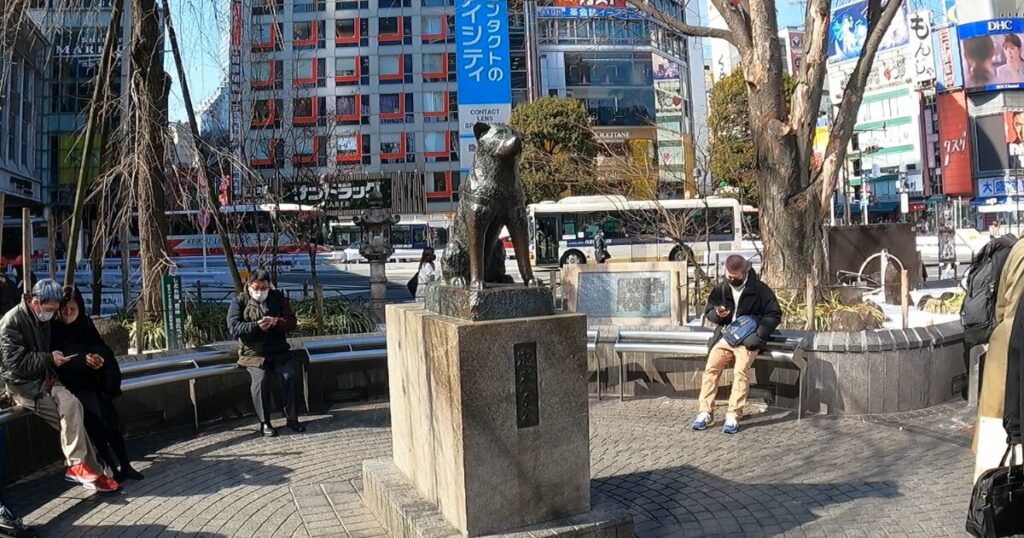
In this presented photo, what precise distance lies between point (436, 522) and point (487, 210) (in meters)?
1.78

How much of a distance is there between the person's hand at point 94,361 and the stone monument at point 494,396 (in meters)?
2.62

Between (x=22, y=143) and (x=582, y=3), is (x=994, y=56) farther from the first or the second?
(x=22, y=143)

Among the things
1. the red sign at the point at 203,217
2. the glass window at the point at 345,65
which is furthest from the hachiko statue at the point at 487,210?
the glass window at the point at 345,65

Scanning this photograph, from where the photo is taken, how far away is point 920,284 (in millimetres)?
16766

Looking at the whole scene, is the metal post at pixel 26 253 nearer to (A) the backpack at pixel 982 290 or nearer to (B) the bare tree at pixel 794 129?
(A) the backpack at pixel 982 290

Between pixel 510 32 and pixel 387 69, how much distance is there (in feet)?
30.0

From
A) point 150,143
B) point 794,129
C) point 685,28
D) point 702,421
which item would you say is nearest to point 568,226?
point 685,28

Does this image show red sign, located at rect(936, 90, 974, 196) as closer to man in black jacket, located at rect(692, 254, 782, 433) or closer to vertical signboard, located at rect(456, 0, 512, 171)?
vertical signboard, located at rect(456, 0, 512, 171)

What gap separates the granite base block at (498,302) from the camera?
4230 mm

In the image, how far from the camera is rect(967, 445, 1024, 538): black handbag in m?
2.97

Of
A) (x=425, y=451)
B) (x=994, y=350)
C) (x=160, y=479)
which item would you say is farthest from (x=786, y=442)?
(x=160, y=479)

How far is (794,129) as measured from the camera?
11836mm

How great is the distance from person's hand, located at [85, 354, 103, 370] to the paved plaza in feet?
2.98

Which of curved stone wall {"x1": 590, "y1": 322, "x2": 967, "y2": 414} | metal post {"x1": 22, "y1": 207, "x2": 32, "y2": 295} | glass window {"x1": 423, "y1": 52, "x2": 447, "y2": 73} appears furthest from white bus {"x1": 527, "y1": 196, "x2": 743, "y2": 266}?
metal post {"x1": 22, "y1": 207, "x2": 32, "y2": 295}
